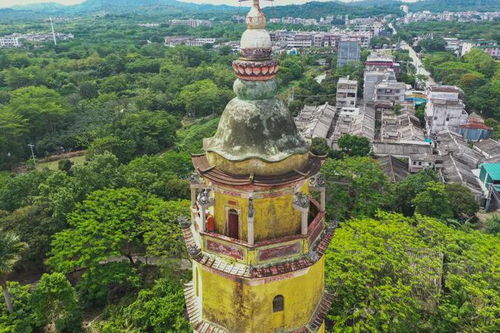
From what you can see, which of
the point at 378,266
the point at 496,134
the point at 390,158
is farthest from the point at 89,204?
the point at 496,134

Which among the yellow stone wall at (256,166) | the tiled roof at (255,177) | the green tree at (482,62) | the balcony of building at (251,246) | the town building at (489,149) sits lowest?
the town building at (489,149)

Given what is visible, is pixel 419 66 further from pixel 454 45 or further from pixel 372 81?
pixel 372 81

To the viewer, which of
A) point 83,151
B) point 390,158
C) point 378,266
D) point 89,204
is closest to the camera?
point 378,266

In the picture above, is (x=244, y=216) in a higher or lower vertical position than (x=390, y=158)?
higher

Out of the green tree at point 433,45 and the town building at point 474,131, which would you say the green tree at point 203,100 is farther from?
the green tree at point 433,45

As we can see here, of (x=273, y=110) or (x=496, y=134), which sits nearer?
(x=273, y=110)

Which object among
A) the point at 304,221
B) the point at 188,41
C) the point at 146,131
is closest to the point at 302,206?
the point at 304,221

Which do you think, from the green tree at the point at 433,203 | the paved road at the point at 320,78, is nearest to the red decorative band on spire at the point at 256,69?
the green tree at the point at 433,203

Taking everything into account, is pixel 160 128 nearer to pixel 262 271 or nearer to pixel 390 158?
pixel 390 158
